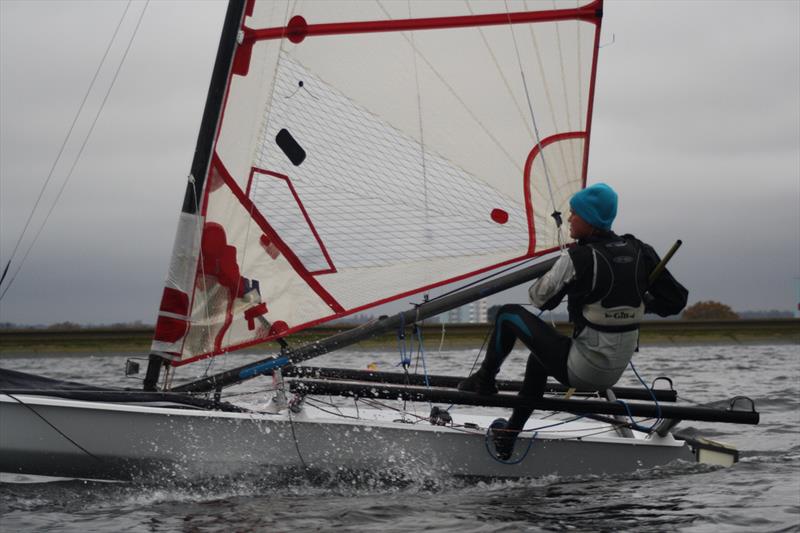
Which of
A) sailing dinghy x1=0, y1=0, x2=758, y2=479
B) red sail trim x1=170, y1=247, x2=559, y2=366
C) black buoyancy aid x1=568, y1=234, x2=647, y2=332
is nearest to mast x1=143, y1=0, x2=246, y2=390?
sailing dinghy x1=0, y1=0, x2=758, y2=479

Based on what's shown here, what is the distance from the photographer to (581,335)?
517cm

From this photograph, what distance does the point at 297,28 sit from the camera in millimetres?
6074

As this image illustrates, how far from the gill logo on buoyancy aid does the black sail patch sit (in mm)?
2153

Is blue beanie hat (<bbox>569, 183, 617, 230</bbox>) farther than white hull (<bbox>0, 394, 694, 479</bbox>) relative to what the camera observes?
No

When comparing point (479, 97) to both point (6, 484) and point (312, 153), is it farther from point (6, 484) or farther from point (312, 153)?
point (6, 484)

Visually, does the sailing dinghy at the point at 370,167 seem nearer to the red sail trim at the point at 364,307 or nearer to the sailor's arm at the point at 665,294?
the red sail trim at the point at 364,307

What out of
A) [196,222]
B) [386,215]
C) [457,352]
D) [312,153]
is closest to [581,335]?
[386,215]

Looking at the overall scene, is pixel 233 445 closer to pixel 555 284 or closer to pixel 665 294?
pixel 555 284

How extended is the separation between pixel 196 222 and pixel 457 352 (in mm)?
16928

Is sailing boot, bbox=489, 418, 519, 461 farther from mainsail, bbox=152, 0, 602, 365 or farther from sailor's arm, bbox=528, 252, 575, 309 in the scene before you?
mainsail, bbox=152, 0, 602, 365

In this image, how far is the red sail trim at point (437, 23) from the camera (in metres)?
6.07

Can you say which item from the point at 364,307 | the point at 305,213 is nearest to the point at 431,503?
the point at 364,307

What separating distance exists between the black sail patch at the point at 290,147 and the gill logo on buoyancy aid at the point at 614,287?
7.06 feet

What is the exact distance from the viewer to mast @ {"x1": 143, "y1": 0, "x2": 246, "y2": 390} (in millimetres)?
6059
